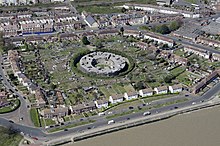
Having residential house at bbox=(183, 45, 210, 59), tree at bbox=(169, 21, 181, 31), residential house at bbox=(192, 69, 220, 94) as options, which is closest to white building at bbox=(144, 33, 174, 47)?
residential house at bbox=(183, 45, 210, 59)

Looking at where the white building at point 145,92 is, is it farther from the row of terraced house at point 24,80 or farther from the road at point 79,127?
the row of terraced house at point 24,80

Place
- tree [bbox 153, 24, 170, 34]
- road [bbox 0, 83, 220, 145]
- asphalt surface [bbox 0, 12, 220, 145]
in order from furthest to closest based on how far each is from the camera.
A: tree [bbox 153, 24, 170, 34] → asphalt surface [bbox 0, 12, 220, 145] → road [bbox 0, 83, 220, 145]

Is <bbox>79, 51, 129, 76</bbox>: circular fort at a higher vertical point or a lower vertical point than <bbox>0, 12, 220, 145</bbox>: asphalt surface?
higher

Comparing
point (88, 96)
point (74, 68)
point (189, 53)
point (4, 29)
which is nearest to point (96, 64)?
point (74, 68)

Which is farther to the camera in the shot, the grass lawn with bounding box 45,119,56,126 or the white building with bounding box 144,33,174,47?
the white building with bounding box 144,33,174,47

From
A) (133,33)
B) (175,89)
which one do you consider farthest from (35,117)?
(133,33)

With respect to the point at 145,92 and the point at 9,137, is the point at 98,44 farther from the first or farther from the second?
the point at 9,137

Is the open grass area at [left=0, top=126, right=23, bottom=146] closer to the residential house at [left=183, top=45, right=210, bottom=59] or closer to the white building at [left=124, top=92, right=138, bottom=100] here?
the white building at [left=124, top=92, right=138, bottom=100]
